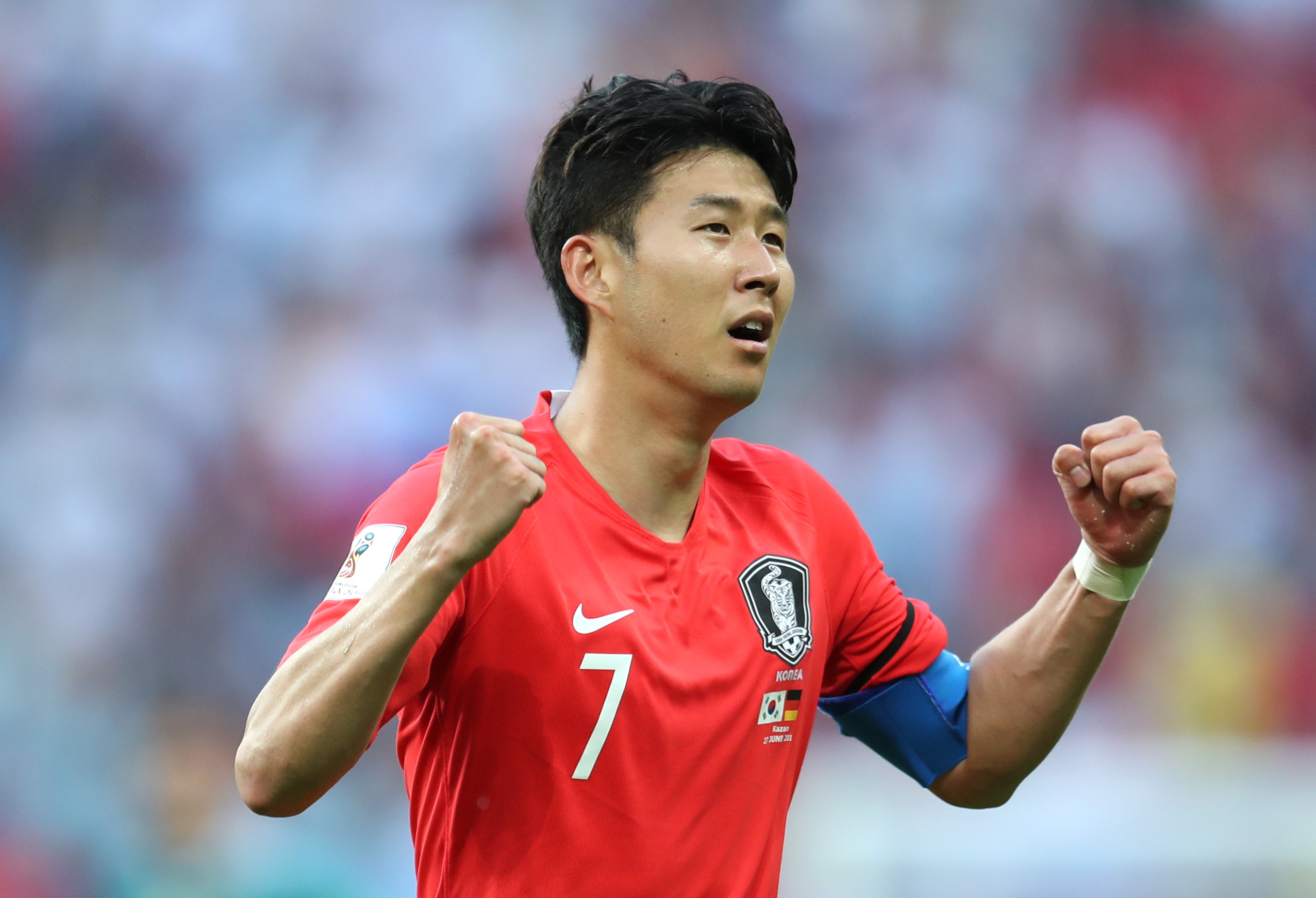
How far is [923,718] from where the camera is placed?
2791 millimetres

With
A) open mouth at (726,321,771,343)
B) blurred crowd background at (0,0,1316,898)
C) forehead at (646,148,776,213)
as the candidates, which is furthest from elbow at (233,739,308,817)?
blurred crowd background at (0,0,1316,898)

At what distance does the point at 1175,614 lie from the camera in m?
6.08

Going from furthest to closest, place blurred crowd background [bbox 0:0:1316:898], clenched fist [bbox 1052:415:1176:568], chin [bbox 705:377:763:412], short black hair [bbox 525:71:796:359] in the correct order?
blurred crowd background [bbox 0:0:1316:898]
short black hair [bbox 525:71:796:359]
chin [bbox 705:377:763:412]
clenched fist [bbox 1052:415:1176:568]

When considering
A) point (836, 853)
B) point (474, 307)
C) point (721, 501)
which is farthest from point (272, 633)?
point (721, 501)

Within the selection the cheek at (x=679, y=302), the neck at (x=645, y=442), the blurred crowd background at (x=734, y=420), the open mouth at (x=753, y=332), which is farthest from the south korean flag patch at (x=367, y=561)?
the blurred crowd background at (x=734, y=420)

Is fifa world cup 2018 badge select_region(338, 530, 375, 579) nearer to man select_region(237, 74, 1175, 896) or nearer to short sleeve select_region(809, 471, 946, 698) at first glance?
man select_region(237, 74, 1175, 896)

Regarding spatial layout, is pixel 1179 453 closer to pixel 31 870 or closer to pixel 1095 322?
pixel 1095 322

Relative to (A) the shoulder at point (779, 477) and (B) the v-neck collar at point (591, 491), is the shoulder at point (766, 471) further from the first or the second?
(B) the v-neck collar at point (591, 491)

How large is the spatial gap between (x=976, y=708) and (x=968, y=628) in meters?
3.43

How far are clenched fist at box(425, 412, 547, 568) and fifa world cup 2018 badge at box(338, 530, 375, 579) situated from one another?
21 centimetres

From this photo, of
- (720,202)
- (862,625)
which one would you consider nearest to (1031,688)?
(862,625)

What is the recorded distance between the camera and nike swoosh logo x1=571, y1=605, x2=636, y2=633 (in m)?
2.34

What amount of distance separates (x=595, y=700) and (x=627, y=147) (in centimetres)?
111

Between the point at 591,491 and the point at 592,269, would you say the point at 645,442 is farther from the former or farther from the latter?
the point at 592,269
